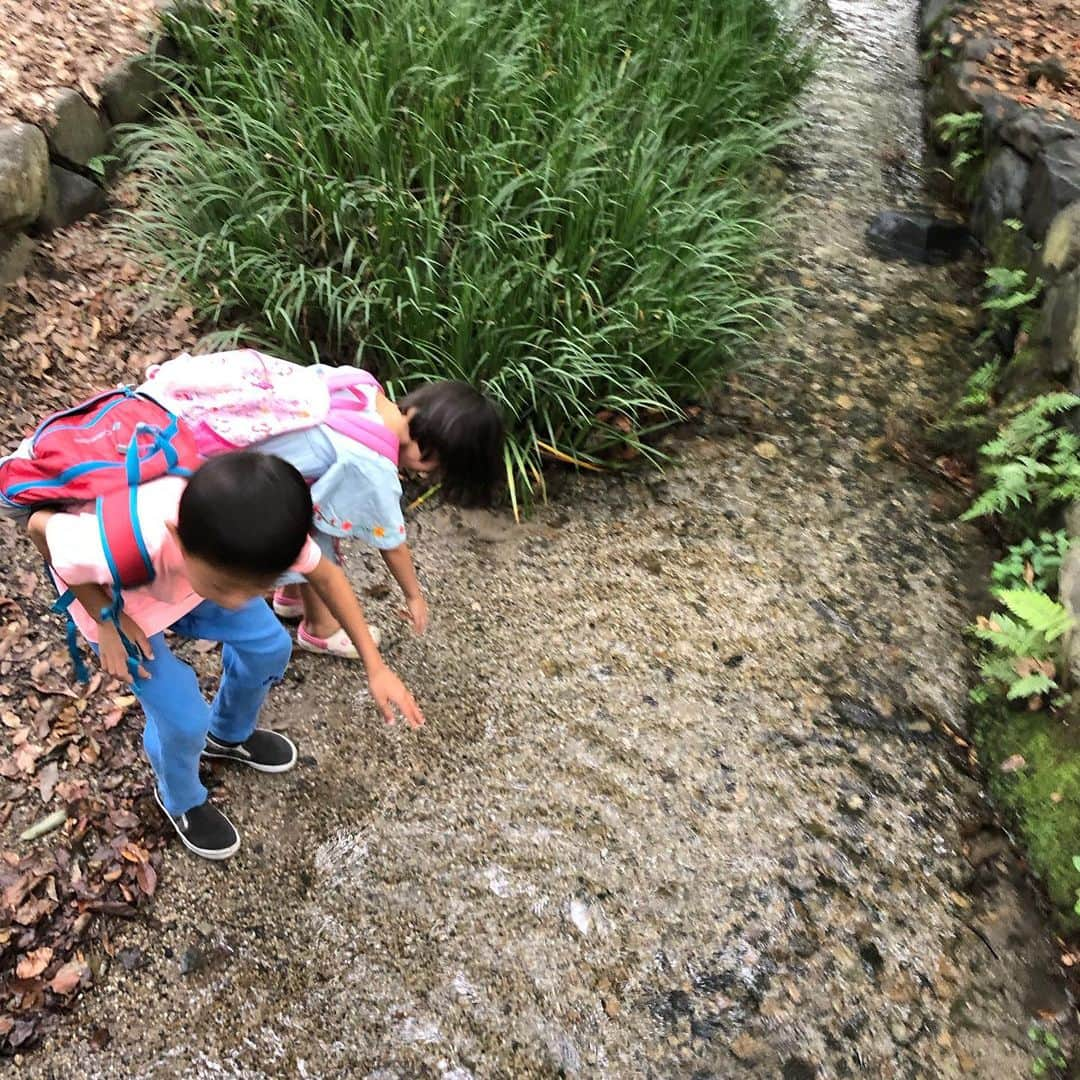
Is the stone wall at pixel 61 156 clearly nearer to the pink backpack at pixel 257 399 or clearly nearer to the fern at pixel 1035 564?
the pink backpack at pixel 257 399

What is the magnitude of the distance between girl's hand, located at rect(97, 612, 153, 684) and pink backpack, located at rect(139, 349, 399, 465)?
371mm

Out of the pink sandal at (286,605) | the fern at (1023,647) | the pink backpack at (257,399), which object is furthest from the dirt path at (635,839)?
the pink backpack at (257,399)

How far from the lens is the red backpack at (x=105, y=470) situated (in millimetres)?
1448

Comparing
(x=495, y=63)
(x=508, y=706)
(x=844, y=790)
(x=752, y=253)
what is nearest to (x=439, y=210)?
(x=495, y=63)

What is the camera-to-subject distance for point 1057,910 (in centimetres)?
236

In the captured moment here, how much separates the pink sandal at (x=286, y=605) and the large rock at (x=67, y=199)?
1978mm

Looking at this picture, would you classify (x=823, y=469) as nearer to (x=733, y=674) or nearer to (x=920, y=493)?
(x=920, y=493)

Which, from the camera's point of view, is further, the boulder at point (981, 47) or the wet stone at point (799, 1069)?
the boulder at point (981, 47)

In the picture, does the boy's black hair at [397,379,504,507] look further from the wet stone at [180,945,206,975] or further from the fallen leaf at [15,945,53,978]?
Answer: the fallen leaf at [15,945,53,978]

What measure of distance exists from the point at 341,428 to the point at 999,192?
4.47 m

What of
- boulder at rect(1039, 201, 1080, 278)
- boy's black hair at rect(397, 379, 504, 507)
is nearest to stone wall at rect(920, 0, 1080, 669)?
boulder at rect(1039, 201, 1080, 278)

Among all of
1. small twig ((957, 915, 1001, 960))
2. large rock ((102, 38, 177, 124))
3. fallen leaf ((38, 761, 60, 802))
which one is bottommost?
small twig ((957, 915, 1001, 960))

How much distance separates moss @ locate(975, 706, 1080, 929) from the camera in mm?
2412

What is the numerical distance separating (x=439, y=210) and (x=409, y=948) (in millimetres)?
2657
